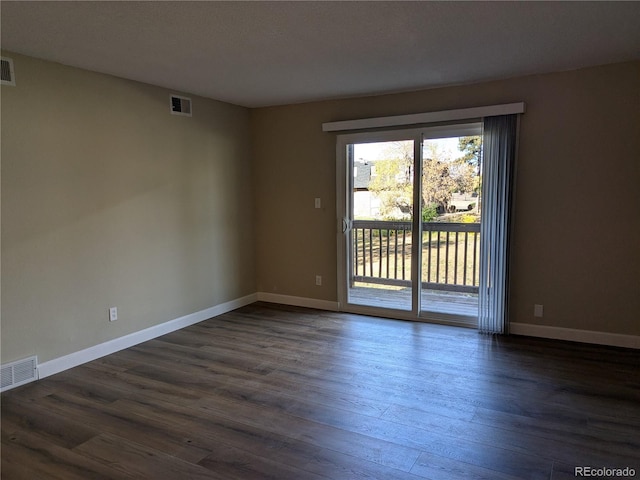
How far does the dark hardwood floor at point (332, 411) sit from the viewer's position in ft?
6.95

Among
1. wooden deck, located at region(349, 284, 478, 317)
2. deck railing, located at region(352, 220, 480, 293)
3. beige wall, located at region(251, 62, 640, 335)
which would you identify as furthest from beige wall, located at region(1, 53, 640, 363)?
wooden deck, located at region(349, 284, 478, 317)

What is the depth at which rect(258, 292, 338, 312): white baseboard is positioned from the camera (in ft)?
16.3

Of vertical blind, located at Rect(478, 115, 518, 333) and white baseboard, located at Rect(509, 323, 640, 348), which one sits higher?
vertical blind, located at Rect(478, 115, 518, 333)

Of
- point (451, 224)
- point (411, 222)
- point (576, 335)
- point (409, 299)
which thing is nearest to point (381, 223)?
point (411, 222)

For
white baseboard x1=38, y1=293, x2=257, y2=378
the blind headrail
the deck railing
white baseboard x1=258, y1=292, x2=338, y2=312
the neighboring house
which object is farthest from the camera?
white baseboard x1=258, y1=292, x2=338, y2=312

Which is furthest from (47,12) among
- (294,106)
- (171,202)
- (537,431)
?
(537,431)

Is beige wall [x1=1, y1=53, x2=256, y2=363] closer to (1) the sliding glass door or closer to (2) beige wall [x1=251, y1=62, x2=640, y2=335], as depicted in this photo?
(1) the sliding glass door

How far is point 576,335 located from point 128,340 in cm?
401

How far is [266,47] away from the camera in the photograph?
2.90 metres

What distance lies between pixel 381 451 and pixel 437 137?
3005 millimetres

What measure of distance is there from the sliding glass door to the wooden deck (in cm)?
1

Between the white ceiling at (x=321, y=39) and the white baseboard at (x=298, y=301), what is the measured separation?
2.46 m

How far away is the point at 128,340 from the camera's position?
3.80 metres

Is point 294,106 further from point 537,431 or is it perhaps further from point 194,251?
point 537,431
